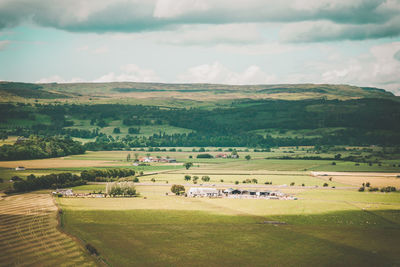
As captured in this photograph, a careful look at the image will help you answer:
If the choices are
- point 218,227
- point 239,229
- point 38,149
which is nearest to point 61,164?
point 38,149

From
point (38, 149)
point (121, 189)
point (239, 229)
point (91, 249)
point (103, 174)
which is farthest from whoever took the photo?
point (38, 149)

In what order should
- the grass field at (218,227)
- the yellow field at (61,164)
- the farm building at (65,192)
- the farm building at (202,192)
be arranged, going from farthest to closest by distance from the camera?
the yellow field at (61,164) < the farm building at (202,192) < the farm building at (65,192) < the grass field at (218,227)

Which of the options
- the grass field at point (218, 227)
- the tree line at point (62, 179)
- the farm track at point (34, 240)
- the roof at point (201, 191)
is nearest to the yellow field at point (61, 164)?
the tree line at point (62, 179)

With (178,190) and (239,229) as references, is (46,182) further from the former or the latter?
(239,229)

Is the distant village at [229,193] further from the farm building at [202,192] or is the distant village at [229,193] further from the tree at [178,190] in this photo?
the tree at [178,190]

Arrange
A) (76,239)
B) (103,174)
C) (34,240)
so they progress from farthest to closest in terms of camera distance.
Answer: (103,174), (76,239), (34,240)

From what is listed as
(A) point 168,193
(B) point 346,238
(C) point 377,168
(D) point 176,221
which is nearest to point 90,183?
(A) point 168,193

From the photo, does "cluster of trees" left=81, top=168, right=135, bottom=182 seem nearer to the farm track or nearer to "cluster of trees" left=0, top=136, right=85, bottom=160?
the farm track
